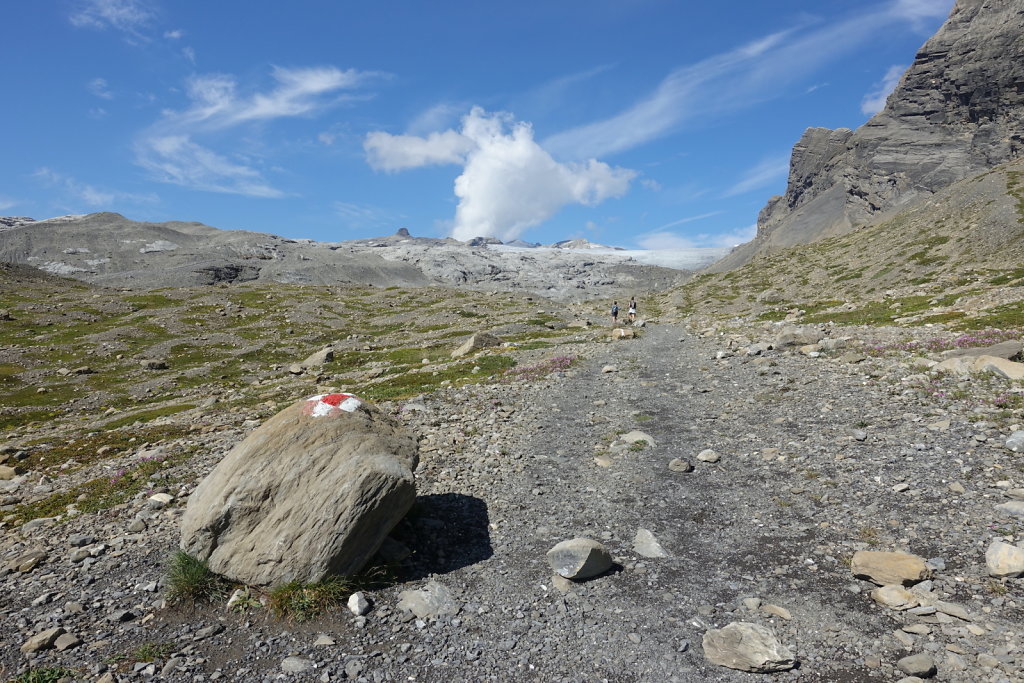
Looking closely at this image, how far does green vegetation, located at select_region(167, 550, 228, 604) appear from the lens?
10727mm

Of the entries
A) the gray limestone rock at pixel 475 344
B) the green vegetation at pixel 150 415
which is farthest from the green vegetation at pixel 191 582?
the gray limestone rock at pixel 475 344

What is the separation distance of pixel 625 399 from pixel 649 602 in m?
17.0

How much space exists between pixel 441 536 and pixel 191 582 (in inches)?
228

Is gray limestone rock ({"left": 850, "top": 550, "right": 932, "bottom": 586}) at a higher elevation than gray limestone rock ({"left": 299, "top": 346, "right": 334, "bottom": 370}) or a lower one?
lower

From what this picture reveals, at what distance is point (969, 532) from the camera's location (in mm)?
10516

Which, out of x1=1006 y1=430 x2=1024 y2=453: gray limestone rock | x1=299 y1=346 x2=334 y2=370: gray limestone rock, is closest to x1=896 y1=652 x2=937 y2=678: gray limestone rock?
x1=1006 y1=430 x2=1024 y2=453: gray limestone rock

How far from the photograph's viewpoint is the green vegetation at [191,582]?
10727 millimetres

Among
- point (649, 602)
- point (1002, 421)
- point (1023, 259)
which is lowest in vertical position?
point (649, 602)

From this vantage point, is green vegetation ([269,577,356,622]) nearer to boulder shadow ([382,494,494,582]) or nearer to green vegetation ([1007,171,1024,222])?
boulder shadow ([382,494,494,582])

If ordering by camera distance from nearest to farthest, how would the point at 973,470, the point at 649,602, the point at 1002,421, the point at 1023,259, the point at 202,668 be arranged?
the point at 202,668
the point at 649,602
the point at 973,470
the point at 1002,421
the point at 1023,259

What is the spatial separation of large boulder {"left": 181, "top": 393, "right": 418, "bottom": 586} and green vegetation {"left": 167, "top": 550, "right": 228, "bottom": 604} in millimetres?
196

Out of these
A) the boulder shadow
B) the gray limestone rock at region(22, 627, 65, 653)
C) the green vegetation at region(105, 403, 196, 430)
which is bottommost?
the boulder shadow

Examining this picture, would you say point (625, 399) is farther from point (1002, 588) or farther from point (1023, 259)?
point (1023, 259)

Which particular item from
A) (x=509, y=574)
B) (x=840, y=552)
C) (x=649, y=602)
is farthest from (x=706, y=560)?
(x=509, y=574)
